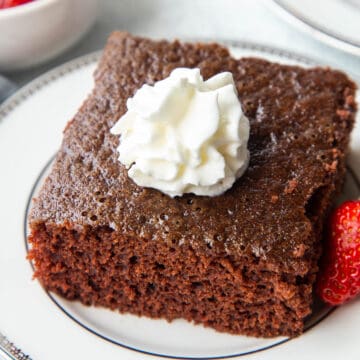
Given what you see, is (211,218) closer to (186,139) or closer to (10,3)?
(186,139)

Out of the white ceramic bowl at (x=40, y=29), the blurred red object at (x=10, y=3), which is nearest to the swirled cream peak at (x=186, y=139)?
the white ceramic bowl at (x=40, y=29)

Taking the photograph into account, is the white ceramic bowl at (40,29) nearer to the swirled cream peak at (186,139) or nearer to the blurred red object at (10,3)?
the blurred red object at (10,3)

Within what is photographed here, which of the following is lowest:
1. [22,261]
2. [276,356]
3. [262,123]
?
[276,356]

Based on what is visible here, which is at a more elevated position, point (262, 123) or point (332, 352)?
point (262, 123)

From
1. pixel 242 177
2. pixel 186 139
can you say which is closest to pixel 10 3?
pixel 186 139

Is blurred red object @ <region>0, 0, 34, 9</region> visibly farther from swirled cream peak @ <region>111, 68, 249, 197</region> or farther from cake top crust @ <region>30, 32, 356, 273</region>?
swirled cream peak @ <region>111, 68, 249, 197</region>

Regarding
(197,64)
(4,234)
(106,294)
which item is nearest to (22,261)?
(4,234)

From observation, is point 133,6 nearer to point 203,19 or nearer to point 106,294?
point 203,19
